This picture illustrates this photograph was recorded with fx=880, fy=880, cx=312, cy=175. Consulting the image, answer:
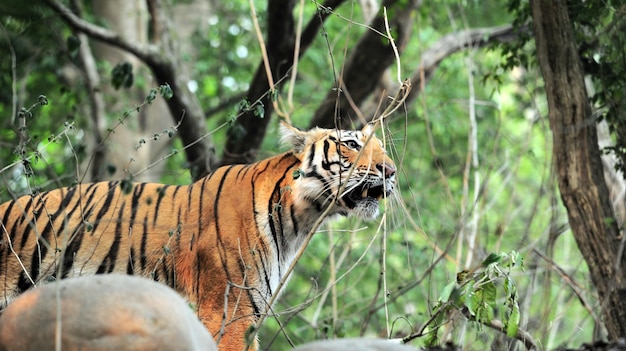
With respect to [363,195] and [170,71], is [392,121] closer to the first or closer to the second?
[170,71]

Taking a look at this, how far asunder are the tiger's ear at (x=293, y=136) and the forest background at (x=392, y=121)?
0.88 ft

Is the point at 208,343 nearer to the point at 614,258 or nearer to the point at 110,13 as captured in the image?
the point at 614,258

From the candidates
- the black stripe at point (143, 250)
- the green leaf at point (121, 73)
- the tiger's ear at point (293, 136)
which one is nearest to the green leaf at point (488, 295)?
the tiger's ear at point (293, 136)

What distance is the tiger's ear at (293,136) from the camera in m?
6.01

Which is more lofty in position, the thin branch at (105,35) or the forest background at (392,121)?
the thin branch at (105,35)

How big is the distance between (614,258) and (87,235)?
11.5 feet

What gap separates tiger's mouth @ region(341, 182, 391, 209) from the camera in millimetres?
5777

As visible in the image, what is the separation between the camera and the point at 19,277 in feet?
19.1

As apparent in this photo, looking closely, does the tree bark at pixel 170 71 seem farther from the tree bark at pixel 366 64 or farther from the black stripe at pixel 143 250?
the black stripe at pixel 143 250

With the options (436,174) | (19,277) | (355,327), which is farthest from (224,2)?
(19,277)

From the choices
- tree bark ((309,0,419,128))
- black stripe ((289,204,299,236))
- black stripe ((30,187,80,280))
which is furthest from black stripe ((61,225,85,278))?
tree bark ((309,0,419,128))

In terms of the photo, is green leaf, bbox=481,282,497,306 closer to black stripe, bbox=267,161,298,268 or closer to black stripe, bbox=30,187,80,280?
black stripe, bbox=267,161,298,268

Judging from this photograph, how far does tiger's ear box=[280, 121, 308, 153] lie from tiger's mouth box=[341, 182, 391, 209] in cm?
49

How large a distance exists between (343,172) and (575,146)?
160 centimetres
